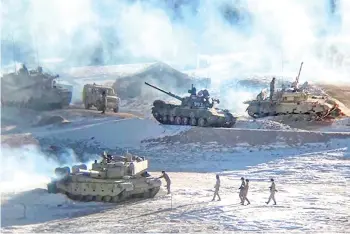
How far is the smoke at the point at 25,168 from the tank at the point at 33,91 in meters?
13.8

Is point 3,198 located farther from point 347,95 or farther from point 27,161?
point 347,95

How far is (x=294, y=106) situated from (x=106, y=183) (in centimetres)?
2474

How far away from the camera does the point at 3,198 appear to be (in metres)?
21.6

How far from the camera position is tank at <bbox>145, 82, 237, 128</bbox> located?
40344mm

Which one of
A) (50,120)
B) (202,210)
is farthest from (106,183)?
(50,120)

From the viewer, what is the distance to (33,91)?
46.8 m

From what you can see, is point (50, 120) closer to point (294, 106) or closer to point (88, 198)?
point (294, 106)

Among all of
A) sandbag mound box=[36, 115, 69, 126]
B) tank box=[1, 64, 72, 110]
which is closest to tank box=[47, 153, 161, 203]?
sandbag mound box=[36, 115, 69, 126]

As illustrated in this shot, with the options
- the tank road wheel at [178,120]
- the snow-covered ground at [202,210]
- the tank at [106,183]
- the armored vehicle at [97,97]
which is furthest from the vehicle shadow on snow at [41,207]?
the armored vehicle at [97,97]

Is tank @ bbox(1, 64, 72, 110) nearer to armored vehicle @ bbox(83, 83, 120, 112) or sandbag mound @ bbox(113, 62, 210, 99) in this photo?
armored vehicle @ bbox(83, 83, 120, 112)

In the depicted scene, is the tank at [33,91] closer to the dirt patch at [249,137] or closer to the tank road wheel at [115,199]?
the dirt patch at [249,137]

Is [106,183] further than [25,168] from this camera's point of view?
No

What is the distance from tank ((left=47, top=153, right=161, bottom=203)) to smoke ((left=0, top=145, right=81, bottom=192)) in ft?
5.06

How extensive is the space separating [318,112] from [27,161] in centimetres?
2246
